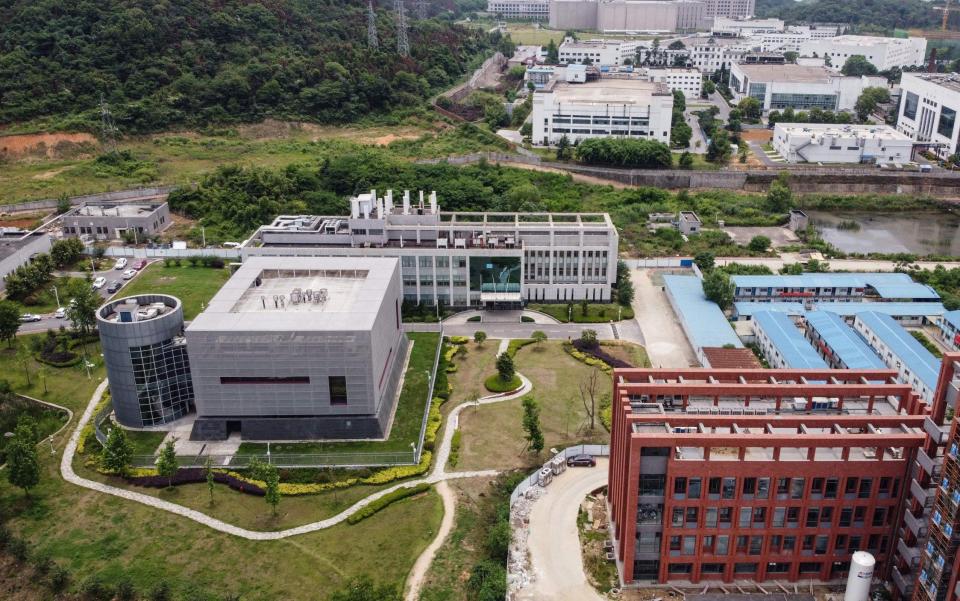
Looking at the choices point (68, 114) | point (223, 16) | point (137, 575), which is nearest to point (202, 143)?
point (68, 114)

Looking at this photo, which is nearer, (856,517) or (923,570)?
(923,570)

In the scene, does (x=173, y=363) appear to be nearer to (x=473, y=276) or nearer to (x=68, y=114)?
(x=473, y=276)

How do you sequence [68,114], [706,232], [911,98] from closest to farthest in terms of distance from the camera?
[706,232]
[68,114]
[911,98]

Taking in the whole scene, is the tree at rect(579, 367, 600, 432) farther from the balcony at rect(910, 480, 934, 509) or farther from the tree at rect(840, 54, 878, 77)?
the tree at rect(840, 54, 878, 77)

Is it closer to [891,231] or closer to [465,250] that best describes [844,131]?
[891,231]

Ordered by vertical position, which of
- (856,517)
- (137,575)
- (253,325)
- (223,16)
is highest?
(223,16)

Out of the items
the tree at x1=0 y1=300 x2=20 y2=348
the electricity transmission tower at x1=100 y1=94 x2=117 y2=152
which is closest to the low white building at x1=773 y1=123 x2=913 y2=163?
the electricity transmission tower at x1=100 y1=94 x2=117 y2=152
